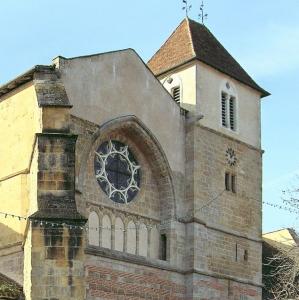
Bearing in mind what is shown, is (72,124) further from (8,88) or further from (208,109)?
(208,109)

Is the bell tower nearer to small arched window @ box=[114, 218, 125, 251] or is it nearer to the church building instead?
the church building

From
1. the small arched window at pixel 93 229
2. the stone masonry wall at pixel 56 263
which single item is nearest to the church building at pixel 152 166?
the small arched window at pixel 93 229

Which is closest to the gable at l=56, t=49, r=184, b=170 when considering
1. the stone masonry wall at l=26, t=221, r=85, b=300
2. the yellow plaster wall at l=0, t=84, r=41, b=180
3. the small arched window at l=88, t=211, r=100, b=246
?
the yellow plaster wall at l=0, t=84, r=41, b=180

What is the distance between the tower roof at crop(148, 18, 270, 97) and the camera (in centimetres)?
2872

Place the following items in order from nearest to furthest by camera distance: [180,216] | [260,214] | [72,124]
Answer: [72,124] → [180,216] → [260,214]

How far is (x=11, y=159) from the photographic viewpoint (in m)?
24.0

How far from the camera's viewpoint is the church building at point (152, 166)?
77.5 ft

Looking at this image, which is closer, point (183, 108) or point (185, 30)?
point (183, 108)

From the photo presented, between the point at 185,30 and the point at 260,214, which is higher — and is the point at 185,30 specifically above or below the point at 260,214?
above

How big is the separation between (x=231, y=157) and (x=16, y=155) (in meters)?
7.30

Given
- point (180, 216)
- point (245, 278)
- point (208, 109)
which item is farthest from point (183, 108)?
point (245, 278)

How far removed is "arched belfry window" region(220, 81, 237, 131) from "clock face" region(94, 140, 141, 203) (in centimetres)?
377

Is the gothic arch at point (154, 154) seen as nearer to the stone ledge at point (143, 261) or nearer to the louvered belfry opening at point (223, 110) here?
the stone ledge at point (143, 261)

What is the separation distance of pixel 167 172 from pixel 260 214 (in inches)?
157
